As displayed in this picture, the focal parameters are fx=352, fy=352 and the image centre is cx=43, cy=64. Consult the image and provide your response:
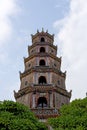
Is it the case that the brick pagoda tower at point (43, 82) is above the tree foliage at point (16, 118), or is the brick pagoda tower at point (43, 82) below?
above

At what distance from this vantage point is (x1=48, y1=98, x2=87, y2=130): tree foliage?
23.3m

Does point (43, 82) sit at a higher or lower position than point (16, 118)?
higher

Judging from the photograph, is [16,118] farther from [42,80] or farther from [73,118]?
[42,80]

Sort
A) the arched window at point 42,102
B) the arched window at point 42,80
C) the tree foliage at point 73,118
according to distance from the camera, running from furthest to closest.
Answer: the arched window at point 42,80
the arched window at point 42,102
the tree foliage at point 73,118

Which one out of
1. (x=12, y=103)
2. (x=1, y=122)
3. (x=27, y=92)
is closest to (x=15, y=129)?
(x=1, y=122)

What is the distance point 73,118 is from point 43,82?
1448cm

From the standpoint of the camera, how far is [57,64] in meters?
40.5

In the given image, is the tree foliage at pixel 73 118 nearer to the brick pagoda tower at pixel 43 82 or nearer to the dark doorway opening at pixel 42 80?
the brick pagoda tower at pixel 43 82

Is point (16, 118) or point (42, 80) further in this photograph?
point (42, 80)

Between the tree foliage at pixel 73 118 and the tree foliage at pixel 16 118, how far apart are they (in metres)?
1.12

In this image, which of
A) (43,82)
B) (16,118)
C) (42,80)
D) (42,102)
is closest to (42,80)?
(42,80)

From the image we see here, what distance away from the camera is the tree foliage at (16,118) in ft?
73.4

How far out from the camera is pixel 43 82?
38156mm

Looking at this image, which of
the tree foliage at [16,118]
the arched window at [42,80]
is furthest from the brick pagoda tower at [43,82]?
the tree foliage at [16,118]
